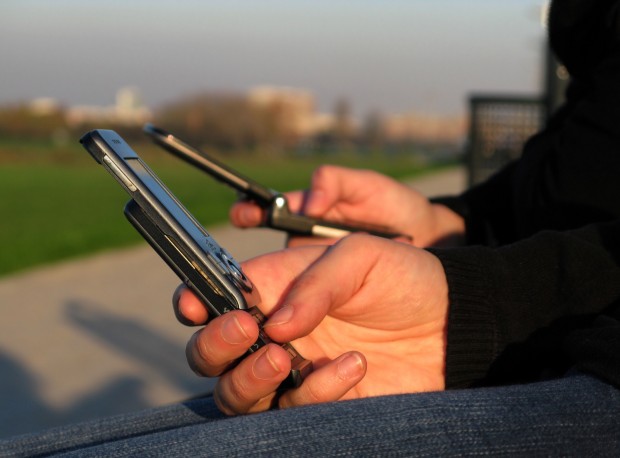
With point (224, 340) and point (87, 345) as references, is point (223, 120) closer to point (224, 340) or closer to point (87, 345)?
point (87, 345)

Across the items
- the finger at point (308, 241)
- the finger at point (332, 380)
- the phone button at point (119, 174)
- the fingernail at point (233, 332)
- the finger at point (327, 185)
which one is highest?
the phone button at point (119, 174)

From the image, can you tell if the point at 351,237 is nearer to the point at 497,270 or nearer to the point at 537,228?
the point at 497,270

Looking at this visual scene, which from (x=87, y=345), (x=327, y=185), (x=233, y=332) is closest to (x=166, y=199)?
A: (x=233, y=332)

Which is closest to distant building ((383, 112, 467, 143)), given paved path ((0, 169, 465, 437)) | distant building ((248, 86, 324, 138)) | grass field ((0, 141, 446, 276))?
distant building ((248, 86, 324, 138))

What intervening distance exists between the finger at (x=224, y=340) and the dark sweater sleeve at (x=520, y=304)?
324mm

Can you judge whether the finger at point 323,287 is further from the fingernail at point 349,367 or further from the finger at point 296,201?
the finger at point 296,201

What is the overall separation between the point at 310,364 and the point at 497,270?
1.03ft

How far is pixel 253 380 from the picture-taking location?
1.23 meters

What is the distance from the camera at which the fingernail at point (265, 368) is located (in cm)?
121

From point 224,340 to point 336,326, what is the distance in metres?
0.29

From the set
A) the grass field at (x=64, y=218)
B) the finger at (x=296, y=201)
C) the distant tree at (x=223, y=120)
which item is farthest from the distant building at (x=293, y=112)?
the finger at (x=296, y=201)

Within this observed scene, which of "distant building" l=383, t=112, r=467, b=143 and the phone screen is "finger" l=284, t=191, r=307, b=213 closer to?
the phone screen

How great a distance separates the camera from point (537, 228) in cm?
192

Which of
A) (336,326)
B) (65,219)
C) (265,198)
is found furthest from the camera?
(65,219)
